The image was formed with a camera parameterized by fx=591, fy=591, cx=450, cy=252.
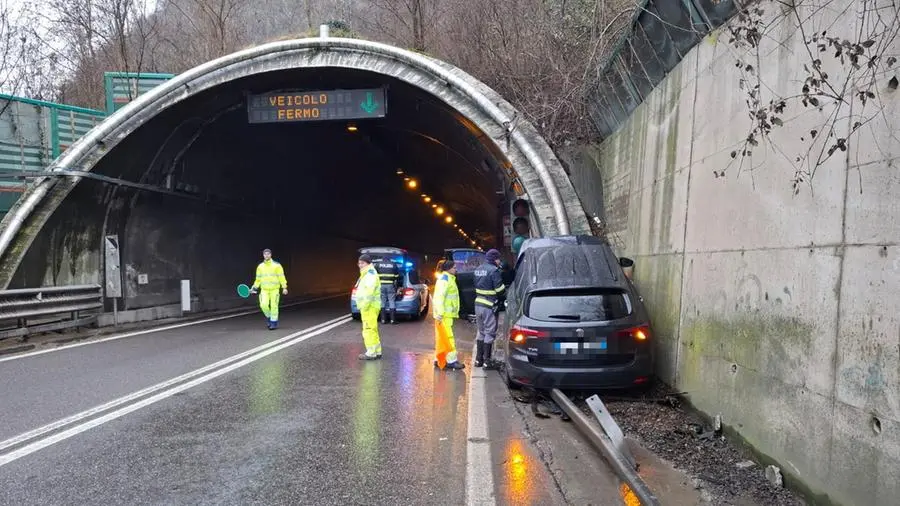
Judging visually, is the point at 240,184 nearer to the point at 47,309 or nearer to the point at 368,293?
the point at 47,309

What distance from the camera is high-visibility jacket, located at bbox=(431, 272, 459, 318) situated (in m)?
8.68

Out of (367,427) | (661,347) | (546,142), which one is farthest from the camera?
(546,142)

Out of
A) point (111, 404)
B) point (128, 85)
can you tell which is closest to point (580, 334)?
point (111, 404)

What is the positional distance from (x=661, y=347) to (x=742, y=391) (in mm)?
2287

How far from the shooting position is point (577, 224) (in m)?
11.8

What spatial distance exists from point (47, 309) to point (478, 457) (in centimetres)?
1046

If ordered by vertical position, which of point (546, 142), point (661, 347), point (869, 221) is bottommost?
point (661, 347)

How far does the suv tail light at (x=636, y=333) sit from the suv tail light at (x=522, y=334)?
2.64 ft

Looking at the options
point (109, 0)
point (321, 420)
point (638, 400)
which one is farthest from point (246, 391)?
point (109, 0)

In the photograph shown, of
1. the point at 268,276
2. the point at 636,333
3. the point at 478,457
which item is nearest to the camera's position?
the point at 478,457

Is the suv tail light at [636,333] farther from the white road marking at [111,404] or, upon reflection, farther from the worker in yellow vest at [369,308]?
the white road marking at [111,404]

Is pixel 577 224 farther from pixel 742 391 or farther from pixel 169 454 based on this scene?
pixel 169 454

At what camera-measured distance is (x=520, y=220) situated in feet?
41.9

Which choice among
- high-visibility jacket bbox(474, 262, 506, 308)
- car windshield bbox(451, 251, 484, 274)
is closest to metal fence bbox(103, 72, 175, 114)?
car windshield bbox(451, 251, 484, 274)
